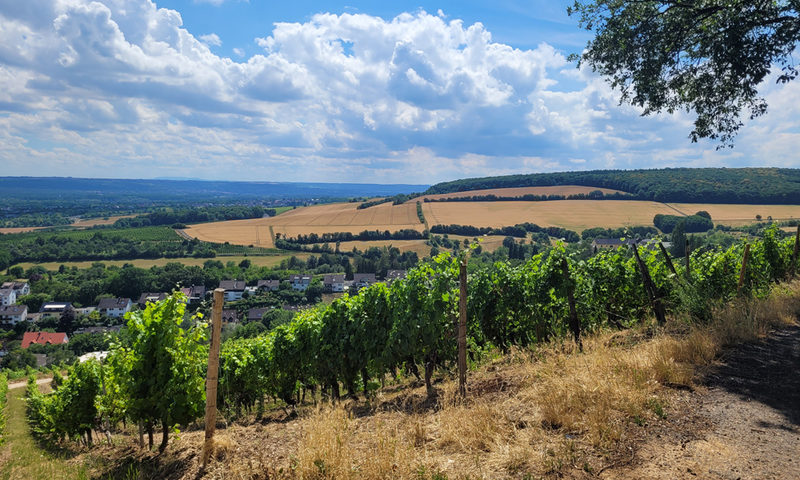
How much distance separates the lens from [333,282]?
69875 mm

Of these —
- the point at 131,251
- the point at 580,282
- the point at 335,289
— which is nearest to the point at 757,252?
the point at 580,282

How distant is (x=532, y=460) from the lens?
4.52 meters

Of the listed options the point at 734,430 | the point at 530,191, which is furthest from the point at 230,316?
the point at 530,191

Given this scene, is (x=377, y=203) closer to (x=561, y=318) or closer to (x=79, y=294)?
(x=79, y=294)

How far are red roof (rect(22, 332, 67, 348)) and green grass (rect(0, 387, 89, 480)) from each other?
2595cm

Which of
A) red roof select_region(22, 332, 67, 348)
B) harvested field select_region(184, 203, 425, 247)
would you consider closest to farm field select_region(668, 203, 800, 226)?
harvested field select_region(184, 203, 425, 247)

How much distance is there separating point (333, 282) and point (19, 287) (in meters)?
54.0

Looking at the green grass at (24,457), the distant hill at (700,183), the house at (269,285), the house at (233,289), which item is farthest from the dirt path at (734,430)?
the distant hill at (700,183)

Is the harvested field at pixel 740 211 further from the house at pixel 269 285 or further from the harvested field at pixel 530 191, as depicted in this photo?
the house at pixel 269 285

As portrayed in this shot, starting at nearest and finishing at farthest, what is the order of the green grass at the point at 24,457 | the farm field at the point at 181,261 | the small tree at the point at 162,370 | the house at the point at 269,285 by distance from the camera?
1. the small tree at the point at 162,370
2. the green grass at the point at 24,457
3. the house at the point at 269,285
4. the farm field at the point at 181,261

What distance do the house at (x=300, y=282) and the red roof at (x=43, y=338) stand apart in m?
31.0

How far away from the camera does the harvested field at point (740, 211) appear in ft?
191

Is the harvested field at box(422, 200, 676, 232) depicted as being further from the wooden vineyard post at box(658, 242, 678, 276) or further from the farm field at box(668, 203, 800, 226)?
the wooden vineyard post at box(658, 242, 678, 276)

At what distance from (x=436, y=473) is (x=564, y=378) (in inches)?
102
